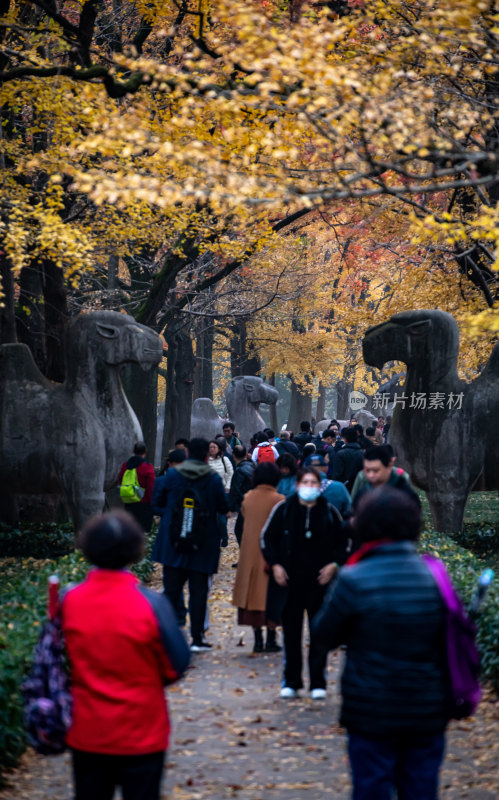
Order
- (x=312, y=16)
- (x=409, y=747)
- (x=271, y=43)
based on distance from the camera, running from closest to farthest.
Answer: (x=409, y=747) < (x=271, y=43) < (x=312, y=16)

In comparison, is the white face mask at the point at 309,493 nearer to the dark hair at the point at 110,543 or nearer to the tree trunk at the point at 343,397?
the dark hair at the point at 110,543

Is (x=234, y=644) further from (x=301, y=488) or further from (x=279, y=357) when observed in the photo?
(x=279, y=357)

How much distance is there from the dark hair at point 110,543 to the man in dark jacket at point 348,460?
1064cm

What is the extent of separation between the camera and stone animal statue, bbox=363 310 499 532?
15.0 metres

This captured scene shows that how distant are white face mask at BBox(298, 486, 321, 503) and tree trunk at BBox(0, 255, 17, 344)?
861 centimetres

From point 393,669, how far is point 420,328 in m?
11.2

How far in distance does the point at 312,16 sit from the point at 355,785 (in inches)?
459

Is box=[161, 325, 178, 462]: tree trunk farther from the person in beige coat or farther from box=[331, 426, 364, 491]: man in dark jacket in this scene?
the person in beige coat

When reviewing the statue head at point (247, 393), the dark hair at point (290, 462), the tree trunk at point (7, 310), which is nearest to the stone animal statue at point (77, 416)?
the tree trunk at point (7, 310)

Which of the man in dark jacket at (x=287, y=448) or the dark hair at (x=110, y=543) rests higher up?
the man in dark jacket at (x=287, y=448)

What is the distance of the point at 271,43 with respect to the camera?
9289mm

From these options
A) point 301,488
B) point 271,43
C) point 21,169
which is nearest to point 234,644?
point 301,488

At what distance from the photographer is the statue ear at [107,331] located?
14508 mm

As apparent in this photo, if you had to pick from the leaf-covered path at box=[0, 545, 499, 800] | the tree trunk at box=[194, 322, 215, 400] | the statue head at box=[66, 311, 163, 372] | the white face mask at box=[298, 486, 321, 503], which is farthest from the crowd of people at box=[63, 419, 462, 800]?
the tree trunk at box=[194, 322, 215, 400]
